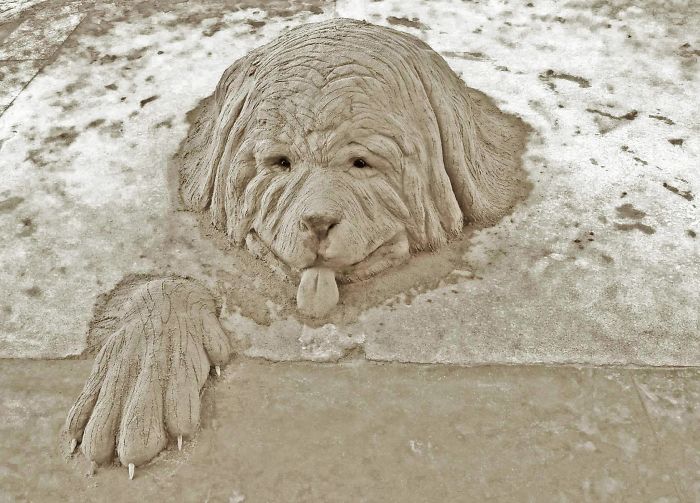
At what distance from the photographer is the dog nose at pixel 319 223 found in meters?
3.48

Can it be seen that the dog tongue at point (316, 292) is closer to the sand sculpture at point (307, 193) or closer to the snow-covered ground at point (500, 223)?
the sand sculpture at point (307, 193)

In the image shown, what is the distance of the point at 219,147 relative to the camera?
4.18 m

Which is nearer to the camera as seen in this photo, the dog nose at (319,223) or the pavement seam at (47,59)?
the dog nose at (319,223)

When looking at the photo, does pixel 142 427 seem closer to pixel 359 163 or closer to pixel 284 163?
pixel 284 163

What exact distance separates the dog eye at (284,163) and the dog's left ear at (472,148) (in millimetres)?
922

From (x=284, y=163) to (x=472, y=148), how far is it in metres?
1.25

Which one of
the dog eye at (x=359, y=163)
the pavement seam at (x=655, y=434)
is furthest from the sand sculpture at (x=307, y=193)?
the pavement seam at (x=655, y=434)

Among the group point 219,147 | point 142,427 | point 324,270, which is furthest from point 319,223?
point 142,427

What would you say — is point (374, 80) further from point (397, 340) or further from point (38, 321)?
point (38, 321)

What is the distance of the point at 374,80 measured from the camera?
374 centimetres

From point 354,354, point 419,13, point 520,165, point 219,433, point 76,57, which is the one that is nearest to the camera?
point 219,433

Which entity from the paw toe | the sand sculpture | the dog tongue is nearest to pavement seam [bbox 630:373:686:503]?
the sand sculpture

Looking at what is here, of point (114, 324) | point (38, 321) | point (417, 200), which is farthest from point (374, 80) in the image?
point (38, 321)

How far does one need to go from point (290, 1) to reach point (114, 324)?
446 centimetres
